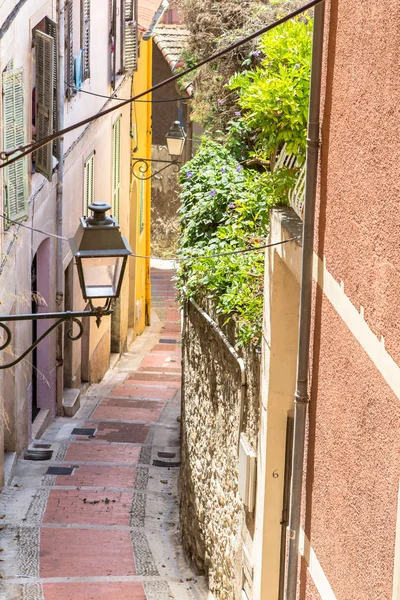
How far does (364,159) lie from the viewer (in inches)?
175

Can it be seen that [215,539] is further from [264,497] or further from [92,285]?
[92,285]

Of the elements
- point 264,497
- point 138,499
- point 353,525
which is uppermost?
point 353,525

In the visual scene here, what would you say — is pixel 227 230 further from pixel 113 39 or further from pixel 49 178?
pixel 113 39

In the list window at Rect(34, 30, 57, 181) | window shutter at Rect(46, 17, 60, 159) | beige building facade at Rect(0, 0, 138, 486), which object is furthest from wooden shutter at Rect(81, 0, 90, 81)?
window at Rect(34, 30, 57, 181)

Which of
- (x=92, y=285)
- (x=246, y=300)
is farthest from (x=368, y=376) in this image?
(x=246, y=300)

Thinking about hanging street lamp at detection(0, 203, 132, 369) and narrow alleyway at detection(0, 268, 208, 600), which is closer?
hanging street lamp at detection(0, 203, 132, 369)

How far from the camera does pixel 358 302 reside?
4504 millimetres

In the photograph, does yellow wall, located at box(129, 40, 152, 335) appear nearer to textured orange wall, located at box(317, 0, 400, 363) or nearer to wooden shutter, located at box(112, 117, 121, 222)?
wooden shutter, located at box(112, 117, 121, 222)

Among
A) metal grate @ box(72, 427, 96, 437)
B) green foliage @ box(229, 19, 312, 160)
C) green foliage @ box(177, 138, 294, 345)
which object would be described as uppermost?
green foliage @ box(229, 19, 312, 160)

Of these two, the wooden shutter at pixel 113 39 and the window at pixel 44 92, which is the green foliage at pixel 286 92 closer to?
the window at pixel 44 92

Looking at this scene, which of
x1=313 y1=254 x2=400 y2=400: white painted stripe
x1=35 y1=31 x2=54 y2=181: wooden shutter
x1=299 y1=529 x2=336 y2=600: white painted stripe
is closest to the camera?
x1=313 y1=254 x2=400 y2=400: white painted stripe

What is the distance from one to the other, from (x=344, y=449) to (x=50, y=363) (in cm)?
1040

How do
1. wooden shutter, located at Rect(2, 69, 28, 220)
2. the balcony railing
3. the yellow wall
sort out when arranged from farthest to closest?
the yellow wall, wooden shutter, located at Rect(2, 69, 28, 220), the balcony railing

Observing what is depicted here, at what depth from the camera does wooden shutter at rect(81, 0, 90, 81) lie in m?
16.0
